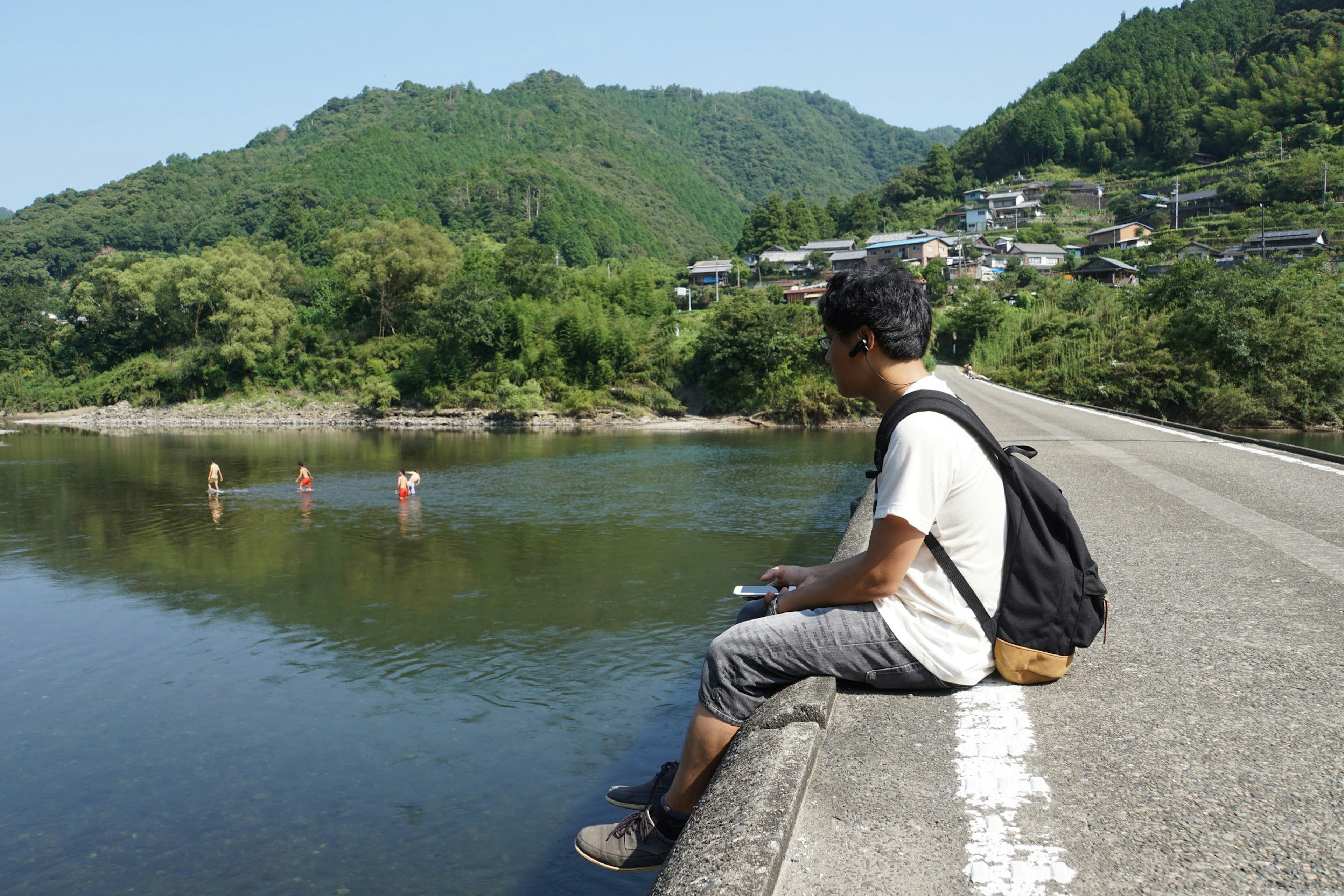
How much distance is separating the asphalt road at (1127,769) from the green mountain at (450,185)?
7873 centimetres

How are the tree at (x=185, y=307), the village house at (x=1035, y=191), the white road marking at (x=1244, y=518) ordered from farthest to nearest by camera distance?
the village house at (x=1035, y=191), the tree at (x=185, y=307), the white road marking at (x=1244, y=518)

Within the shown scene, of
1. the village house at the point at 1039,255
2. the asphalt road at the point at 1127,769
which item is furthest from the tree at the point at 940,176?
the asphalt road at the point at 1127,769

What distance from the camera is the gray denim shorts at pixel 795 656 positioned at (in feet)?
10.1

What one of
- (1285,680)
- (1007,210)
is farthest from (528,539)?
(1007,210)

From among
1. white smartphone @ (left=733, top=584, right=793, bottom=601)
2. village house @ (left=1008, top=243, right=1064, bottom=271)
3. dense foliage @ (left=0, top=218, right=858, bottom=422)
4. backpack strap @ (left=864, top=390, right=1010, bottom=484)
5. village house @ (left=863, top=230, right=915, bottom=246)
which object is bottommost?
white smartphone @ (left=733, top=584, right=793, bottom=601)

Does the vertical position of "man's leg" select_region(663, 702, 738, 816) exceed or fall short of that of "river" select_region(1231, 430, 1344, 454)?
it exceeds it

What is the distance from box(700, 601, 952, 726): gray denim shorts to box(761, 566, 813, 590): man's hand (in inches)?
12.7

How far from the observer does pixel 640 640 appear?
10.7 m

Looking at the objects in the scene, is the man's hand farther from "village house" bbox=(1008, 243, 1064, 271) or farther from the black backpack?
"village house" bbox=(1008, 243, 1064, 271)

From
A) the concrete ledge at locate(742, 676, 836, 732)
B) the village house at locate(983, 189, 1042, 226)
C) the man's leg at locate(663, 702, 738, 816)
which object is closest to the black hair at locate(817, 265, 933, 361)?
the concrete ledge at locate(742, 676, 836, 732)

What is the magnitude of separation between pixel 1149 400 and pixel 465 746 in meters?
41.0

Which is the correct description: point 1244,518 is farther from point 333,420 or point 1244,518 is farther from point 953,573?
point 333,420

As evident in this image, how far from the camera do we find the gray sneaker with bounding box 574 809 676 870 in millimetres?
3201

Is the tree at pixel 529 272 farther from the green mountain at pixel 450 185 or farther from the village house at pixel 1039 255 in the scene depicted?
the village house at pixel 1039 255
